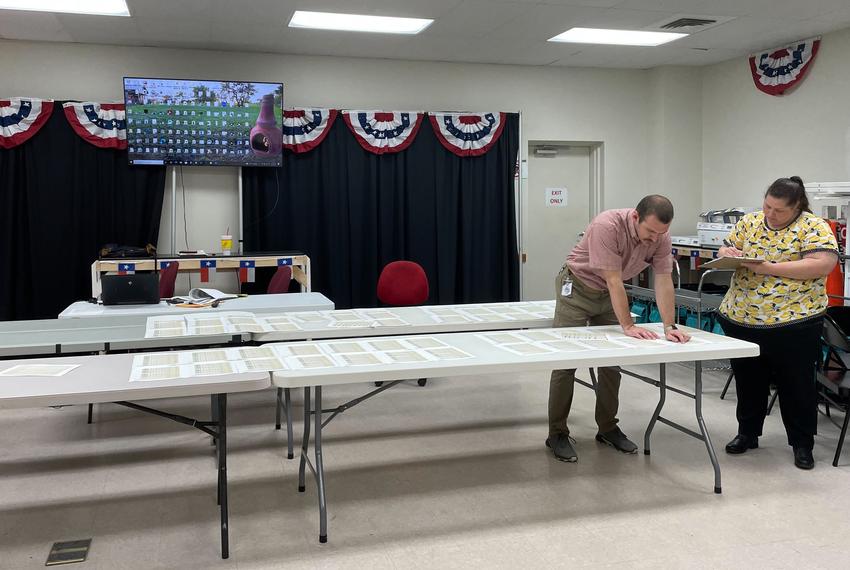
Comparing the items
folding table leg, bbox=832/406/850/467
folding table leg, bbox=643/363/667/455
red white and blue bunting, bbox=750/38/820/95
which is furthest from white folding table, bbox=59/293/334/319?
red white and blue bunting, bbox=750/38/820/95

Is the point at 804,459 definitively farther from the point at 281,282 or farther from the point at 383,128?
the point at 383,128

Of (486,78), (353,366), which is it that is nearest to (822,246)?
(353,366)

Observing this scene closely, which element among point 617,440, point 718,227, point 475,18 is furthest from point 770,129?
point 617,440

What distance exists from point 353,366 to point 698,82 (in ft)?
19.9

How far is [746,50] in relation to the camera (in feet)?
21.3

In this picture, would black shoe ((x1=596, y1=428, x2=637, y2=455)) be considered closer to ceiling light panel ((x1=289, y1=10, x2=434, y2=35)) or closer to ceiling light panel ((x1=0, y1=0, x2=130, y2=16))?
ceiling light panel ((x1=289, y1=10, x2=434, y2=35))

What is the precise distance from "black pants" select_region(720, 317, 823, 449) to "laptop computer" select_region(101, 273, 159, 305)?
3196mm

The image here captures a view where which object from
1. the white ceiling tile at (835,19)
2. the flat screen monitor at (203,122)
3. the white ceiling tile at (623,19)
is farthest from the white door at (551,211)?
the flat screen monitor at (203,122)

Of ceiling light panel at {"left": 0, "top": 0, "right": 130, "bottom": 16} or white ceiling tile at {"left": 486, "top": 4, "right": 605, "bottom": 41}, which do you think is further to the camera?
white ceiling tile at {"left": 486, "top": 4, "right": 605, "bottom": 41}

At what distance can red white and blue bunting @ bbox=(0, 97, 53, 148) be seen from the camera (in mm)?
5840

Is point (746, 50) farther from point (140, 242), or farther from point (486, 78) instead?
point (140, 242)

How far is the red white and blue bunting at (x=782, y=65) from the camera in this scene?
238 inches

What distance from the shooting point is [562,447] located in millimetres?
3590

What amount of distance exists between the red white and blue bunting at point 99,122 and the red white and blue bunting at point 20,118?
176 mm
